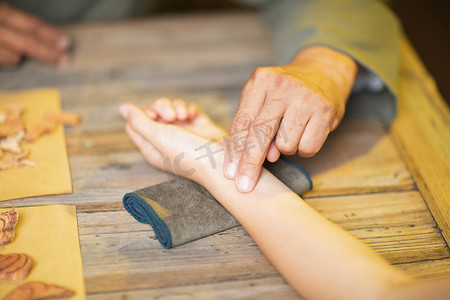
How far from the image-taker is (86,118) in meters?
1.02

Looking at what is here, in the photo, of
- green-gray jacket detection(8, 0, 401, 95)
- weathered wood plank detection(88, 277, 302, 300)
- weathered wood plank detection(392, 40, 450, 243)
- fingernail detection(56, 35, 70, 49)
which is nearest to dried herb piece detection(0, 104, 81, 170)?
fingernail detection(56, 35, 70, 49)

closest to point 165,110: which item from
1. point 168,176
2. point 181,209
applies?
point 168,176

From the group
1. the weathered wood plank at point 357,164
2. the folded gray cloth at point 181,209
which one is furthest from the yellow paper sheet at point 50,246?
the weathered wood plank at point 357,164

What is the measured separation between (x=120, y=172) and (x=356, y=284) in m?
0.50

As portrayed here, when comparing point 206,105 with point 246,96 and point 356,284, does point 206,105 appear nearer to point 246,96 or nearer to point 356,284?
point 246,96

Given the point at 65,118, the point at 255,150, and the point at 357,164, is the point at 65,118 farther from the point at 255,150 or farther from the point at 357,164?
the point at 357,164

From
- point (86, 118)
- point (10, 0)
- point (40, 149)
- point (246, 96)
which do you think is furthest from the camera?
point (10, 0)

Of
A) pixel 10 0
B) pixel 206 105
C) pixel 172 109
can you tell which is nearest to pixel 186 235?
pixel 172 109

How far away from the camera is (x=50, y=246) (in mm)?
710

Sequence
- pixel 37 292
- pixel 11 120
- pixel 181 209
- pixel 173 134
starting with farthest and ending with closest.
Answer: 1. pixel 11 120
2. pixel 173 134
3. pixel 181 209
4. pixel 37 292

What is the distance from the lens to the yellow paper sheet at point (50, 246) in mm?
656

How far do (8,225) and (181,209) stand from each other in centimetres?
29

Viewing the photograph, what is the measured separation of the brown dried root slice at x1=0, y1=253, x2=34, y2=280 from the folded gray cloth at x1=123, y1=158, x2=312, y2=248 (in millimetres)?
176

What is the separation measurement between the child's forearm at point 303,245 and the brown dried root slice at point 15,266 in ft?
1.05
